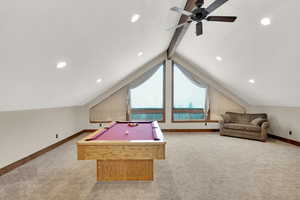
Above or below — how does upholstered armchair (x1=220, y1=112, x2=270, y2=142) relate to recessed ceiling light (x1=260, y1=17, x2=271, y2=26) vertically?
A: below

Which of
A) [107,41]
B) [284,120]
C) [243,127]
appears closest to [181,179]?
[107,41]

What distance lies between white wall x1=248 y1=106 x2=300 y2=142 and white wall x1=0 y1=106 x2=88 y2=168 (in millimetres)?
6518

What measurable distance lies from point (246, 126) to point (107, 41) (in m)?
4.73

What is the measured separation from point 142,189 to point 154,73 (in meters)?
4.90

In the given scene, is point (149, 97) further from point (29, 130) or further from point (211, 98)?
point (29, 130)

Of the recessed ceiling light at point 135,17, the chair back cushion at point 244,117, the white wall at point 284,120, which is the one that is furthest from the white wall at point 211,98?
the recessed ceiling light at point 135,17

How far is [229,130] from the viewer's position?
18.1 feet

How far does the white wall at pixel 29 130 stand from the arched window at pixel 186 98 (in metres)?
3.89

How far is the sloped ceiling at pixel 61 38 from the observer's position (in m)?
1.51

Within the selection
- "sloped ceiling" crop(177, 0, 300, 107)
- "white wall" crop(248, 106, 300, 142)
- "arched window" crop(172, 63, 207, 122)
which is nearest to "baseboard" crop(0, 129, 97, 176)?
"arched window" crop(172, 63, 207, 122)

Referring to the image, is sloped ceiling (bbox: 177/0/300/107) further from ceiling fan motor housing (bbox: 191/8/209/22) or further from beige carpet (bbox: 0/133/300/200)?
beige carpet (bbox: 0/133/300/200)

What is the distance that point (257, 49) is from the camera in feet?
11.1

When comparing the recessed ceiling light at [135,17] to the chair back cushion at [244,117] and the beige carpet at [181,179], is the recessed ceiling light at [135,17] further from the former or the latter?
the chair back cushion at [244,117]

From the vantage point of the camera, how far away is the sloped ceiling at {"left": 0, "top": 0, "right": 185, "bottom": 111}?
1510 mm
